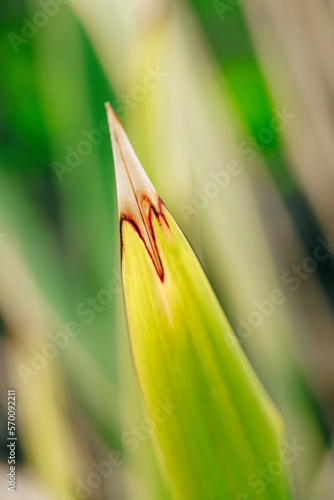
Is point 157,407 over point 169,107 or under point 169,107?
under

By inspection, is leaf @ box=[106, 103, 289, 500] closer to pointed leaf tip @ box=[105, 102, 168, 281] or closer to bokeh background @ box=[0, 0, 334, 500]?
pointed leaf tip @ box=[105, 102, 168, 281]

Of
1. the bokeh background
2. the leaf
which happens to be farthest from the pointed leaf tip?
the bokeh background

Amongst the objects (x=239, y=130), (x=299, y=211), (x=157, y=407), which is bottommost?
(x=157, y=407)

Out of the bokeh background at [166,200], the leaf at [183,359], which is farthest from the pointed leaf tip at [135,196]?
the bokeh background at [166,200]

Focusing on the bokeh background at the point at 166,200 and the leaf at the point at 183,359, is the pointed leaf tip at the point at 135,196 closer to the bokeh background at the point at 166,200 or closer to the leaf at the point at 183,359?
the leaf at the point at 183,359

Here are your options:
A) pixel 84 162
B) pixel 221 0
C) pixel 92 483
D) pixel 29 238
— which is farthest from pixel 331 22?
pixel 92 483

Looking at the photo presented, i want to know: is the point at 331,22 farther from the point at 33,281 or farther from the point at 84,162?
the point at 33,281
